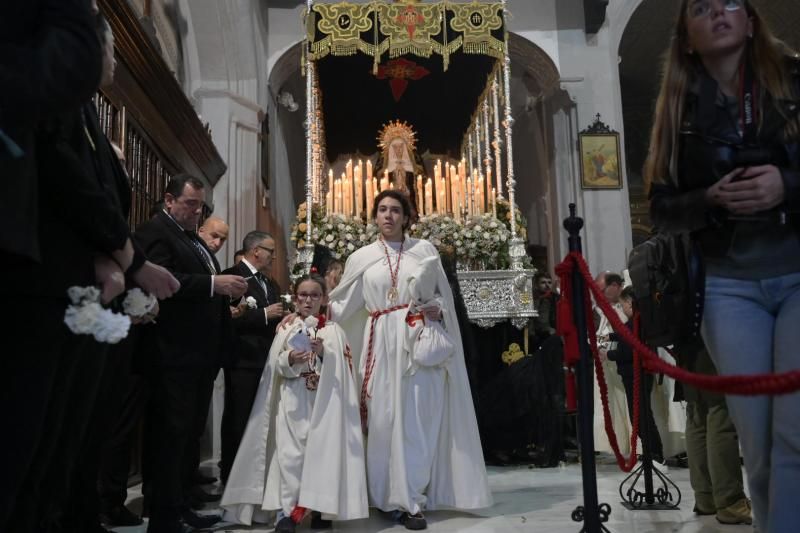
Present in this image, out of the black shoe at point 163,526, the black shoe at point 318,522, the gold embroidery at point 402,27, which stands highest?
the gold embroidery at point 402,27

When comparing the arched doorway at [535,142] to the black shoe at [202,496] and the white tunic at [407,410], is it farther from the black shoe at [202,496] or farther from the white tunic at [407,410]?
the black shoe at [202,496]

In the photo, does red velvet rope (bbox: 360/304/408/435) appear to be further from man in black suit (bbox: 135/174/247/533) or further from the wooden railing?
the wooden railing

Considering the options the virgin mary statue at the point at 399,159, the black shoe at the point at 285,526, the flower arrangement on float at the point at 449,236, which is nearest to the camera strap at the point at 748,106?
the black shoe at the point at 285,526

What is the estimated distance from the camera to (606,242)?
11.1 metres

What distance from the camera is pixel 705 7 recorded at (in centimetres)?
241

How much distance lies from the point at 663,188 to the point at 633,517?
244 centimetres

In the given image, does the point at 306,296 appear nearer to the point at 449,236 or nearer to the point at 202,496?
the point at 202,496

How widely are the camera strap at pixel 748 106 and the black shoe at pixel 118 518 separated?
12.4 feet

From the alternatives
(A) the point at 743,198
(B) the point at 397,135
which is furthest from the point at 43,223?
(B) the point at 397,135

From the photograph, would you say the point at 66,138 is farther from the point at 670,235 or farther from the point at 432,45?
the point at 432,45

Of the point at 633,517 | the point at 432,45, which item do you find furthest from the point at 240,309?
the point at 432,45

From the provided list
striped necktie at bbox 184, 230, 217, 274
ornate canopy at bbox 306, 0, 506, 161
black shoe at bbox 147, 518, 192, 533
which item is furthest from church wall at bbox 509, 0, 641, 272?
black shoe at bbox 147, 518, 192, 533

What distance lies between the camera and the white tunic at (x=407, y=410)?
440cm

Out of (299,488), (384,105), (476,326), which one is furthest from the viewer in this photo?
(384,105)
